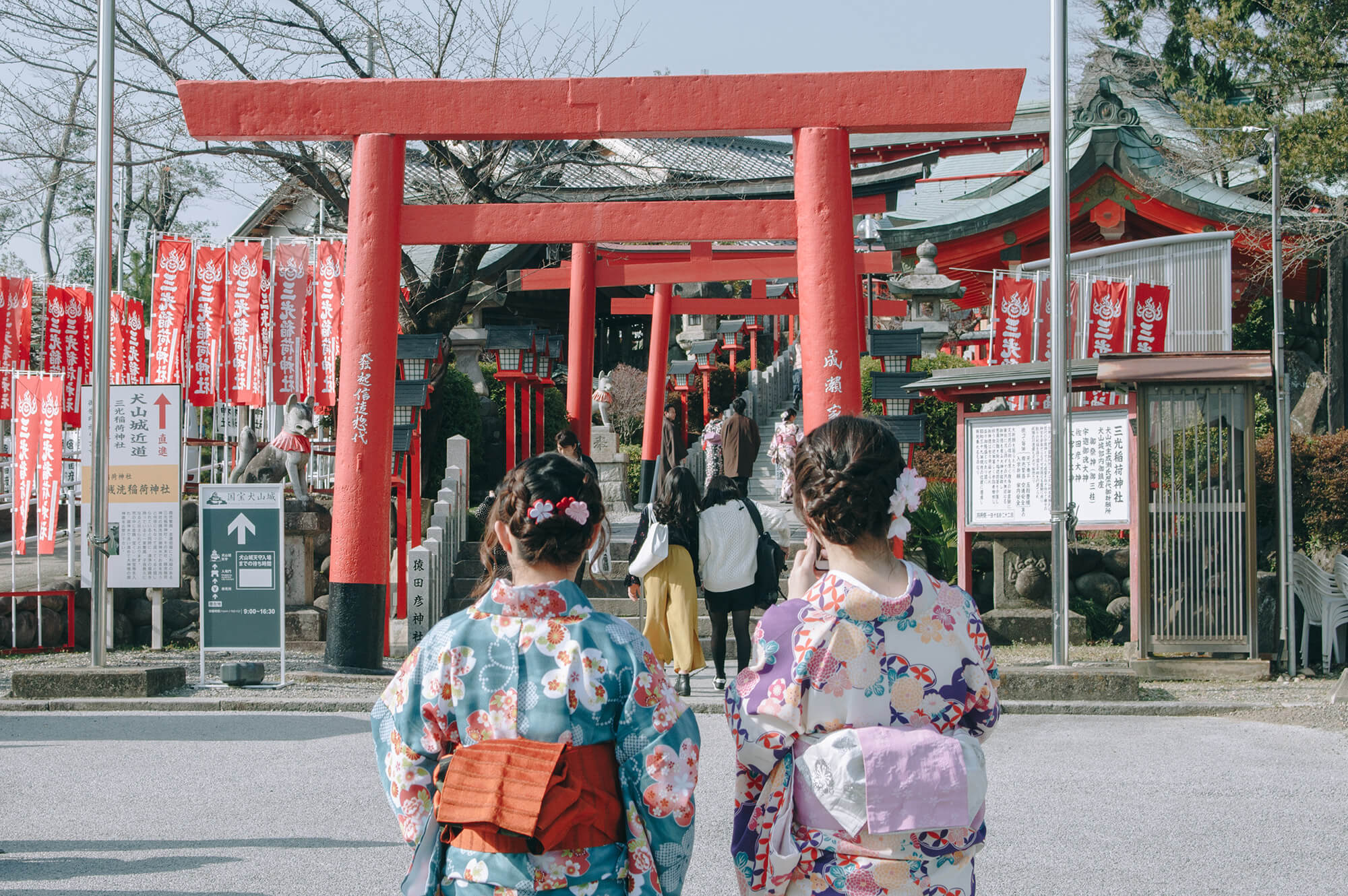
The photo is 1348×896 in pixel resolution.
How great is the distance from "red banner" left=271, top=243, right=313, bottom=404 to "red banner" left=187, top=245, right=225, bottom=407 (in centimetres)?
75

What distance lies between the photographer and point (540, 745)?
2.45 meters

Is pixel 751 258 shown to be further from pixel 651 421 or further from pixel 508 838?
pixel 508 838

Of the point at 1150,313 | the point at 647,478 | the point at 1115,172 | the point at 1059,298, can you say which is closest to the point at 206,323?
the point at 647,478

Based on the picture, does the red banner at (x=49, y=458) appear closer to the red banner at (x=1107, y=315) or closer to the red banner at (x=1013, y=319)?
the red banner at (x=1013, y=319)

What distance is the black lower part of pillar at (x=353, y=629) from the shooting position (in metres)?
9.35

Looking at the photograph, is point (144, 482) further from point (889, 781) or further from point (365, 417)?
point (889, 781)

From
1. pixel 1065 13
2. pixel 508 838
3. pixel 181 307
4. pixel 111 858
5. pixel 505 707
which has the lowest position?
pixel 111 858

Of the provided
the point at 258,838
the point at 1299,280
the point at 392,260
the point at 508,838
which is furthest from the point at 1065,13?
the point at 1299,280

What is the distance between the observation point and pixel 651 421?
18.9 metres

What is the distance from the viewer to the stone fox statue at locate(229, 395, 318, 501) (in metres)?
12.8

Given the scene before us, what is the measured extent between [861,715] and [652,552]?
18.1 feet

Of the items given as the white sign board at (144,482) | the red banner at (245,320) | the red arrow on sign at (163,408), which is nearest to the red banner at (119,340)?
the red banner at (245,320)

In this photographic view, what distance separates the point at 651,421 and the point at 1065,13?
10.7m

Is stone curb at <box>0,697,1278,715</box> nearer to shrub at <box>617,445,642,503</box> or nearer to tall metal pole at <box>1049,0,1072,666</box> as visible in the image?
tall metal pole at <box>1049,0,1072,666</box>
